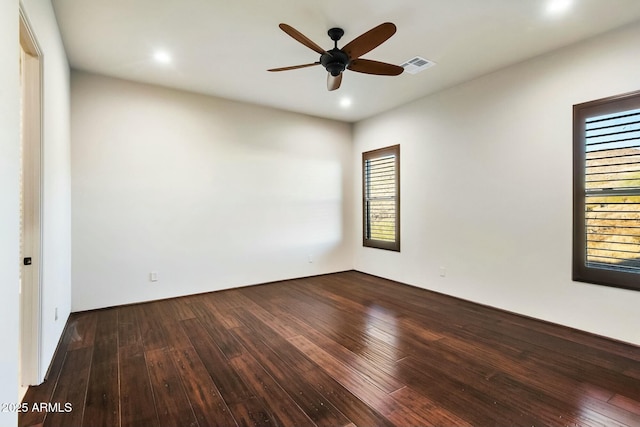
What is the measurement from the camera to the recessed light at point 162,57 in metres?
3.19

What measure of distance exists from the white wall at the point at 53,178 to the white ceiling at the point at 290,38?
0.36 m

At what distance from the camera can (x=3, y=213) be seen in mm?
1313

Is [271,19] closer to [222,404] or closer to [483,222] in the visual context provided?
[222,404]

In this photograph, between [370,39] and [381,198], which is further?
[381,198]

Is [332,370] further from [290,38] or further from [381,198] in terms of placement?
[381,198]

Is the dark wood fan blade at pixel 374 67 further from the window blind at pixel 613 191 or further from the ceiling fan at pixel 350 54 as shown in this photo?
the window blind at pixel 613 191

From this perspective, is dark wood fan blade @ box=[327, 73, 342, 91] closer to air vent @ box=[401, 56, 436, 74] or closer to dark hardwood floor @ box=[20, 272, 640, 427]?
air vent @ box=[401, 56, 436, 74]

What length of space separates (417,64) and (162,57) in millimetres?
2829

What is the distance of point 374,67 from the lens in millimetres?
2832

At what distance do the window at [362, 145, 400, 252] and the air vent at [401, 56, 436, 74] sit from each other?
4.99 feet

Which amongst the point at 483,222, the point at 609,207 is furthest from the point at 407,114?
the point at 609,207

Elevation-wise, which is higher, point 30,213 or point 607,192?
point 607,192

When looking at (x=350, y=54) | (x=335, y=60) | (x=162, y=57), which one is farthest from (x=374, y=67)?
(x=162, y=57)

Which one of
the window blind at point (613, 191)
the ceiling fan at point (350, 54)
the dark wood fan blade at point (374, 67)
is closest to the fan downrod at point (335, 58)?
the ceiling fan at point (350, 54)
